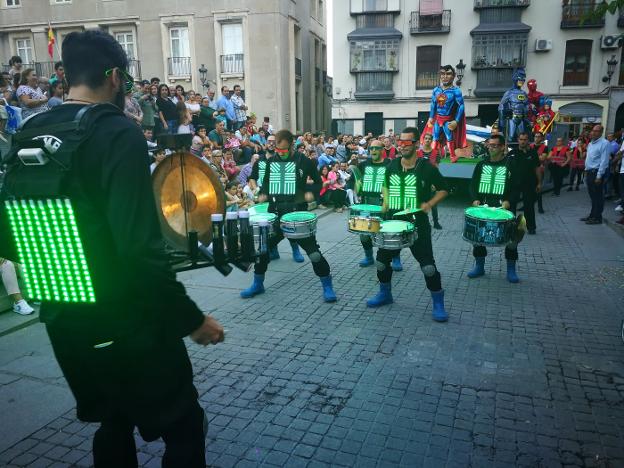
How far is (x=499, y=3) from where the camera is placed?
28906 mm

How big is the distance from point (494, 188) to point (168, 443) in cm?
619

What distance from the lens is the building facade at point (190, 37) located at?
25172 millimetres

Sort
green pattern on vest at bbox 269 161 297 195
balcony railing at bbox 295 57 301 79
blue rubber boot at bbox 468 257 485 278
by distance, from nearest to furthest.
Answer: green pattern on vest at bbox 269 161 297 195 → blue rubber boot at bbox 468 257 485 278 → balcony railing at bbox 295 57 301 79

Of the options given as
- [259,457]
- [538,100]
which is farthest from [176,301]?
[538,100]

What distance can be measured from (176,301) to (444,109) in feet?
36.6

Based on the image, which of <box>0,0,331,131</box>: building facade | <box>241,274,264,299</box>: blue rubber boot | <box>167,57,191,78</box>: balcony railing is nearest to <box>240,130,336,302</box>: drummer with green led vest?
<box>241,274,264,299</box>: blue rubber boot

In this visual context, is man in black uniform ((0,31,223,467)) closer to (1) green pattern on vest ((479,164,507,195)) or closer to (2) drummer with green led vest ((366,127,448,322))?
(2) drummer with green led vest ((366,127,448,322))

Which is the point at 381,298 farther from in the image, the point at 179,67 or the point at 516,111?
the point at 179,67

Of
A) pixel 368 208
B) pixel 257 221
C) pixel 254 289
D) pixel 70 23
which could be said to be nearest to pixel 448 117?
pixel 368 208

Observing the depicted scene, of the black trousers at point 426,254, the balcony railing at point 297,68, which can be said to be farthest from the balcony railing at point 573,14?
the black trousers at point 426,254

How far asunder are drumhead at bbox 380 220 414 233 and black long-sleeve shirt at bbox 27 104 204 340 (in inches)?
146

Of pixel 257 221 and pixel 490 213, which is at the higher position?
pixel 257 221

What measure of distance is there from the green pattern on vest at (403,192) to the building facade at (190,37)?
69.3ft

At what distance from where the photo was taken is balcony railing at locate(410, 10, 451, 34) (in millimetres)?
29572
